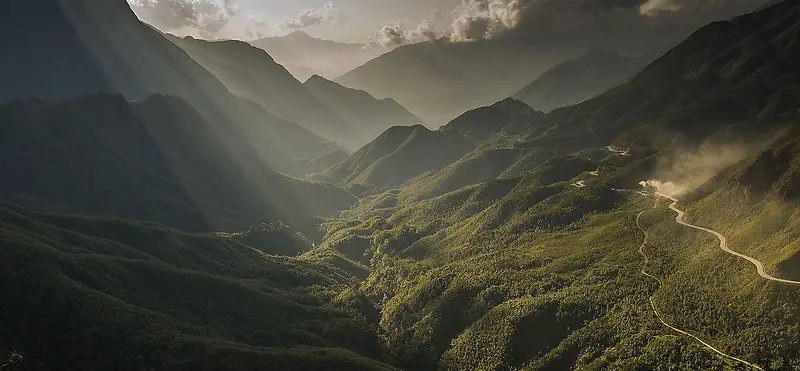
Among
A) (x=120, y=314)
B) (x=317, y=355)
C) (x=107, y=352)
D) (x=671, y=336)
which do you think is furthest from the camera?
(x=317, y=355)

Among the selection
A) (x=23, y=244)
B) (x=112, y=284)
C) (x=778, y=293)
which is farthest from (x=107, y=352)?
(x=778, y=293)

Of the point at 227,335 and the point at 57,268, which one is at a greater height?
the point at 57,268

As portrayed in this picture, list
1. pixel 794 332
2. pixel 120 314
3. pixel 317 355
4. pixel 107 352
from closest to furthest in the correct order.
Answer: pixel 794 332 → pixel 107 352 → pixel 120 314 → pixel 317 355


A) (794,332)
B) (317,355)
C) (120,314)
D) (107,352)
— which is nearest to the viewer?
(794,332)

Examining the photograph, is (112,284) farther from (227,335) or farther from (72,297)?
(227,335)

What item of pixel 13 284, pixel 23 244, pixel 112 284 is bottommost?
pixel 112 284

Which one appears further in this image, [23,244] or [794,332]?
[23,244]

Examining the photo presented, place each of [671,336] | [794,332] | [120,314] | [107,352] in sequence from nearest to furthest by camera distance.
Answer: [794,332], [671,336], [107,352], [120,314]

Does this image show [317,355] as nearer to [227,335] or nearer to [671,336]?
[227,335]

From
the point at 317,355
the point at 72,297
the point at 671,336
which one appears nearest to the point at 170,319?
the point at 72,297
